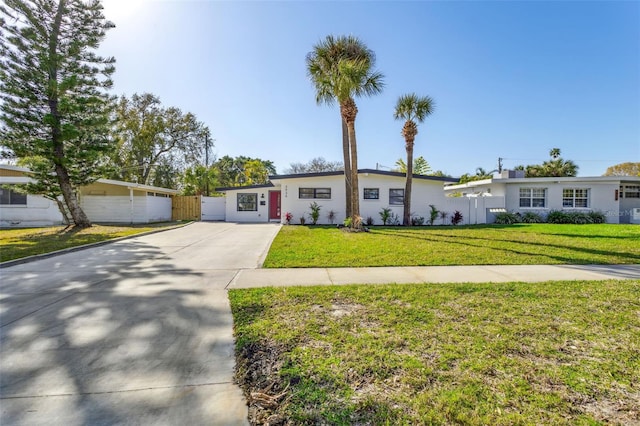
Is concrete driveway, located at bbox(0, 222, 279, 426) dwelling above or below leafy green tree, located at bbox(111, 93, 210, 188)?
below

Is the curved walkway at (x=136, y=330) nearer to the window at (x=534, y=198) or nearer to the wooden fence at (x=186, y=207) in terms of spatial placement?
the window at (x=534, y=198)

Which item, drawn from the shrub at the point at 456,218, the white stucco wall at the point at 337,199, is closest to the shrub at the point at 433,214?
the shrub at the point at 456,218

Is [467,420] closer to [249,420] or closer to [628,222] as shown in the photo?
[249,420]

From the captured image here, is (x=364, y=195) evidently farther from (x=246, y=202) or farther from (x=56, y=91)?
(x=56, y=91)

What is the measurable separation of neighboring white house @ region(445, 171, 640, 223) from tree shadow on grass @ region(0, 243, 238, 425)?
18.5m

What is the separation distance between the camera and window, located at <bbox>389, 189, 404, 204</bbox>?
17.4 m

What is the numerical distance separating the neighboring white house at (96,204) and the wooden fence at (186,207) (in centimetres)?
55

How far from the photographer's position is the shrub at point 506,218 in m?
17.6

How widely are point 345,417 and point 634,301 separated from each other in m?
4.79

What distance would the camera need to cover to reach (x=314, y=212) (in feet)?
55.3

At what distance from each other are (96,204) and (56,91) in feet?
29.5

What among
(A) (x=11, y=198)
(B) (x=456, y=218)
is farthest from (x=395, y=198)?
(A) (x=11, y=198)

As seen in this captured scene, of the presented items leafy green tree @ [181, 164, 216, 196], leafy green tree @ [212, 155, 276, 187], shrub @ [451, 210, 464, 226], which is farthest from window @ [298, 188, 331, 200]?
leafy green tree @ [212, 155, 276, 187]

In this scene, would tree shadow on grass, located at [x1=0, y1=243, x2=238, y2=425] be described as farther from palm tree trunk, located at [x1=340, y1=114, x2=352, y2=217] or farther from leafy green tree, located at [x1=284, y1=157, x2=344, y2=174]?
leafy green tree, located at [x1=284, y1=157, x2=344, y2=174]
